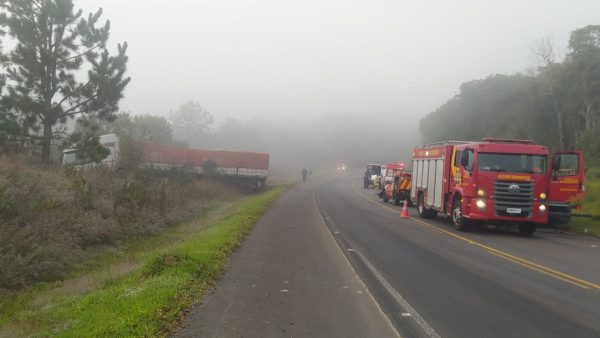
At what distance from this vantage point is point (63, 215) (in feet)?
46.9

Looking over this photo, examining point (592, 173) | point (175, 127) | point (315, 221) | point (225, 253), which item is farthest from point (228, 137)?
Result: point (225, 253)

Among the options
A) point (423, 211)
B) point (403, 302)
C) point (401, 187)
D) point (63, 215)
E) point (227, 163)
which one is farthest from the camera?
point (227, 163)

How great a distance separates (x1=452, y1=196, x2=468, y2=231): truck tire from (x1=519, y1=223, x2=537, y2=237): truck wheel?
71.3 inches

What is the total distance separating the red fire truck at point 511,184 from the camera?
1644 cm

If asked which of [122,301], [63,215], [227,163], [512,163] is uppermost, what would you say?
[512,163]

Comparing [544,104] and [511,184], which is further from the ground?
[544,104]

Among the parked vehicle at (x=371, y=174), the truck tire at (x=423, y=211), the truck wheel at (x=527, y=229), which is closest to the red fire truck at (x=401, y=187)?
the truck tire at (x=423, y=211)

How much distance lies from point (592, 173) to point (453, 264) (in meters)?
27.9

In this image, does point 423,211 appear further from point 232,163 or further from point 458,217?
point 232,163

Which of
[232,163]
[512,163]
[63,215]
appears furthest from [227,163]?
[512,163]

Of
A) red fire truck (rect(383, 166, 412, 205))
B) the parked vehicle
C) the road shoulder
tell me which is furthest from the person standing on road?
the road shoulder

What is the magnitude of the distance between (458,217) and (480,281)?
8791 mm

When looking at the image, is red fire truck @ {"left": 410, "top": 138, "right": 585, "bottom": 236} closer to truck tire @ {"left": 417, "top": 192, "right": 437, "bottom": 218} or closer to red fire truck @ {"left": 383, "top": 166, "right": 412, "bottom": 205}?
truck tire @ {"left": 417, "top": 192, "right": 437, "bottom": 218}

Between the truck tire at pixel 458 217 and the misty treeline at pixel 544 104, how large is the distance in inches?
962
